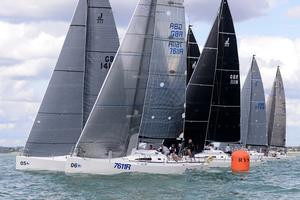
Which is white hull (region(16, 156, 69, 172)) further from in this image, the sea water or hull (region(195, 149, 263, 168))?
hull (region(195, 149, 263, 168))

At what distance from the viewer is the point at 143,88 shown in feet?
120

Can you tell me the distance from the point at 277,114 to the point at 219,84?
1116 inches

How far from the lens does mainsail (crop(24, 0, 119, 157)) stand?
39.0 metres

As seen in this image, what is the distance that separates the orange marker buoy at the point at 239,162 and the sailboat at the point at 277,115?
118 ft

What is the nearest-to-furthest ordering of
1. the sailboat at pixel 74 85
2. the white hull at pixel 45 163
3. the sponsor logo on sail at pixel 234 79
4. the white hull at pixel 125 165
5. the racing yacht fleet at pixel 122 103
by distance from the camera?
the white hull at pixel 125 165 < the racing yacht fleet at pixel 122 103 < the white hull at pixel 45 163 < the sailboat at pixel 74 85 < the sponsor logo on sail at pixel 234 79

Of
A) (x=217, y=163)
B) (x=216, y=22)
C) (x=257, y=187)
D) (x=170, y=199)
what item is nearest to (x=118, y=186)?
(x=170, y=199)

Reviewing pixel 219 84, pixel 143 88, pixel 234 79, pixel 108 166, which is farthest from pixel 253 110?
pixel 108 166

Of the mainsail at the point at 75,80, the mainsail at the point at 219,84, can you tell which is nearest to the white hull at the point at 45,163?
the mainsail at the point at 75,80

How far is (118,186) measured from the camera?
30453 millimetres

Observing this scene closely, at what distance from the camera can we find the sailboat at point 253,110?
6419 cm

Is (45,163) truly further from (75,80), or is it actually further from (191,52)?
(191,52)

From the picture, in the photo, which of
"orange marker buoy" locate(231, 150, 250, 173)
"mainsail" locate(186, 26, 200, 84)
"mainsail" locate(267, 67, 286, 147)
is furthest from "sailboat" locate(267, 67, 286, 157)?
"orange marker buoy" locate(231, 150, 250, 173)

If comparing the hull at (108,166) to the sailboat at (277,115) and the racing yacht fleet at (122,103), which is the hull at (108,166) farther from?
the sailboat at (277,115)

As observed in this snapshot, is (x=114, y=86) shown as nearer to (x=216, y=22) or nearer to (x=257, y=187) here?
(x=257, y=187)
